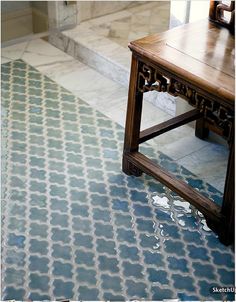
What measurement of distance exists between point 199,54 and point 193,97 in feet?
0.64

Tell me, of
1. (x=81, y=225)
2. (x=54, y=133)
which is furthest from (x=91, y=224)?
(x=54, y=133)

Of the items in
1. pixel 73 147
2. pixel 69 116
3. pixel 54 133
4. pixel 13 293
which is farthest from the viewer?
pixel 69 116

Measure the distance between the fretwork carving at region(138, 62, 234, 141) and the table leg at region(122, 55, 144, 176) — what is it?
1.1 inches

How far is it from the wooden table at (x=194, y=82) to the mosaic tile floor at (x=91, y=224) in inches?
5.1

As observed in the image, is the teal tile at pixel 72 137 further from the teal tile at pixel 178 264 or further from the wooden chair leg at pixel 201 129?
the teal tile at pixel 178 264

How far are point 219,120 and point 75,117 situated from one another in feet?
3.84

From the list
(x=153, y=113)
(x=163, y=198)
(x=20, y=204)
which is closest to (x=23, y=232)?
(x=20, y=204)

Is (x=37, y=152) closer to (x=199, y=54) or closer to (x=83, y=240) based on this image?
(x=83, y=240)

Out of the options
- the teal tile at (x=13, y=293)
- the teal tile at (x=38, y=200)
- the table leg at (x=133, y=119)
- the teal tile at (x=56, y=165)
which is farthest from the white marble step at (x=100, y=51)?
the teal tile at (x=13, y=293)

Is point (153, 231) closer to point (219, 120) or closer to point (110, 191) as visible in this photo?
point (110, 191)

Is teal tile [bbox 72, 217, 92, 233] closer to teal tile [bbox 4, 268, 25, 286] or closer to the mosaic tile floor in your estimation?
the mosaic tile floor

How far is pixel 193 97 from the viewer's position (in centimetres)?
225

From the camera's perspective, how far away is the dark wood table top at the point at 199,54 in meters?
2.15

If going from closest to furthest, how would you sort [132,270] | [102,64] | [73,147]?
[132,270], [73,147], [102,64]
